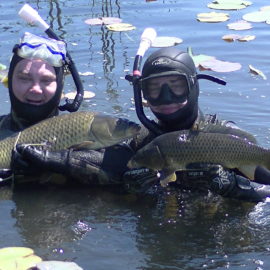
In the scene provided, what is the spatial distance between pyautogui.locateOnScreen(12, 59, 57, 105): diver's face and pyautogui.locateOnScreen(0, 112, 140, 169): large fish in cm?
28

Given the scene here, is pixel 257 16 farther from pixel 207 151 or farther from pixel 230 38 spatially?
pixel 207 151

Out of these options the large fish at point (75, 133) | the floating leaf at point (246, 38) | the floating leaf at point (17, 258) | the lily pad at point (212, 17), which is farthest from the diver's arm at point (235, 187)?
the lily pad at point (212, 17)

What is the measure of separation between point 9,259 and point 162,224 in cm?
114

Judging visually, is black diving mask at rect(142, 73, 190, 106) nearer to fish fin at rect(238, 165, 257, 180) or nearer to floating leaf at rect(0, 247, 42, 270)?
fish fin at rect(238, 165, 257, 180)

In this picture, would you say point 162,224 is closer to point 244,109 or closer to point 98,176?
point 98,176

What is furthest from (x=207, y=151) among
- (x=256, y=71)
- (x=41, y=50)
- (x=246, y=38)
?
(x=246, y=38)

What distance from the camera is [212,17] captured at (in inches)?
398

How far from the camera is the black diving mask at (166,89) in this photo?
503 cm

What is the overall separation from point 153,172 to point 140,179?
107mm

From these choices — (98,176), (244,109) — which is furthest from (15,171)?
(244,109)

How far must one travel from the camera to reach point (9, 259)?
432 centimetres

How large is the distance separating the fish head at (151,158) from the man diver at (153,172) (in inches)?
9.4

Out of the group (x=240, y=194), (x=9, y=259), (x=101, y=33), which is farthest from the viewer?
(x=101, y=33)

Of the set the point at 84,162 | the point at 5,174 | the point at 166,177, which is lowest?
the point at 5,174
